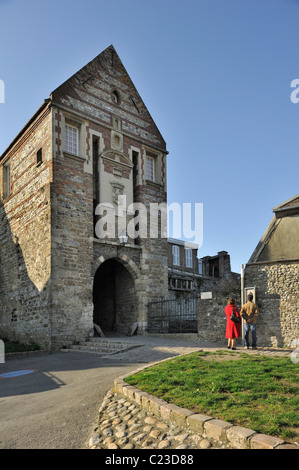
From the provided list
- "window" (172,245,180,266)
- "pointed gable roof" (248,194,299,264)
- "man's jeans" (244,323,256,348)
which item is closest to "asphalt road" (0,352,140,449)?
"man's jeans" (244,323,256,348)

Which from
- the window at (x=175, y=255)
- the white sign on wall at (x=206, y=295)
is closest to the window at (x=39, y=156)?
the white sign on wall at (x=206, y=295)

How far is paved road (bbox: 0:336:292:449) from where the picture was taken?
4.64m

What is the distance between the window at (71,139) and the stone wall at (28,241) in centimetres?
97

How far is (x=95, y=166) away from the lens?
17.8 metres

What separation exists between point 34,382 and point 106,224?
9854 millimetres

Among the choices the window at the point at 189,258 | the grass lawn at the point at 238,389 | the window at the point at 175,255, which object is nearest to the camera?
the grass lawn at the point at 238,389

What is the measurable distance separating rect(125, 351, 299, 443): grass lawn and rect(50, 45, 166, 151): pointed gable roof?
1337cm

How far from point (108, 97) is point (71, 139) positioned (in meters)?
3.32

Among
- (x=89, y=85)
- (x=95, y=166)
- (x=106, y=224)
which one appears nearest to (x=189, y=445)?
(x=106, y=224)

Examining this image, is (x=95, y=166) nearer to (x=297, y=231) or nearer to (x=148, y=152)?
(x=148, y=152)

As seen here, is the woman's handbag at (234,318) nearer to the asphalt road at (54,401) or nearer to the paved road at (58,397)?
the paved road at (58,397)

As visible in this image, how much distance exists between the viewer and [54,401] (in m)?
6.30

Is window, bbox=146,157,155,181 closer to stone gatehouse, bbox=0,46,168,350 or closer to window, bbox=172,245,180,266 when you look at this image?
stone gatehouse, bbox=0,46,168,350

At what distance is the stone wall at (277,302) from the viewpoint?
1168 centimetres
